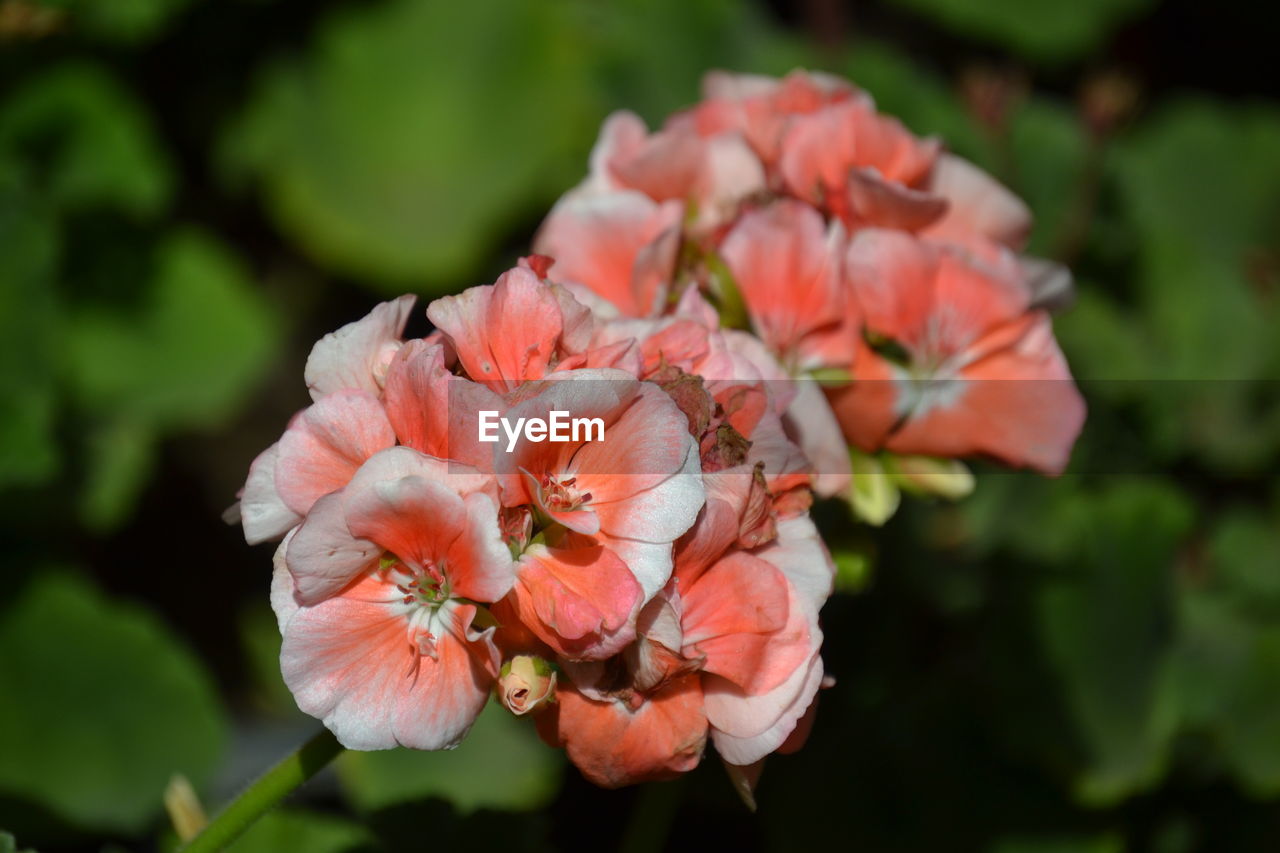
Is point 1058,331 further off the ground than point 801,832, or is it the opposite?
point 1058,331

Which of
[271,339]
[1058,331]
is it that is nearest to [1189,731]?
[1058,331]

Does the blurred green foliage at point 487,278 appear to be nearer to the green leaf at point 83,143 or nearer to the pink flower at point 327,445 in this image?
the green leaf at point 83,143

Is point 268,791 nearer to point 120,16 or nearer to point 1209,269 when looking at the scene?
point 120,16

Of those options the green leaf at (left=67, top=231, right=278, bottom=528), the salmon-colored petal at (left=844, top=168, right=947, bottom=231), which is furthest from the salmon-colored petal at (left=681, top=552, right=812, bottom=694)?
the green leaf at (left=67, top=231, right=278, bottom=528)

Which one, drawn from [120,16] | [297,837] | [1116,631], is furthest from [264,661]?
[1116,631]

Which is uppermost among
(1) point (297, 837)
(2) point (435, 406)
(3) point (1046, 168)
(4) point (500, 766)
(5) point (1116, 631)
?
(2) point (435, 406)

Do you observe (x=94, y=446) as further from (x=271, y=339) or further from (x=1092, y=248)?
(x=1092, y=248)

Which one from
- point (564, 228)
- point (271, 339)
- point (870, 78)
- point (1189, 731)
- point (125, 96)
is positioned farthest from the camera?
point (271, 339)
